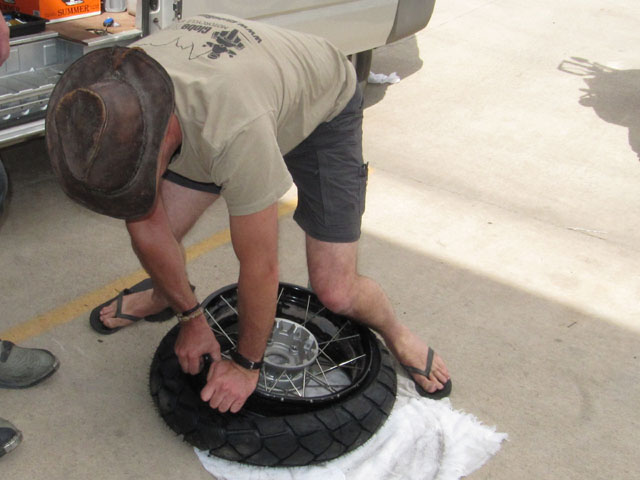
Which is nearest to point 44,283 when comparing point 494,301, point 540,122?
point 494,301

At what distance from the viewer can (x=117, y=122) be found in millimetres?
1624

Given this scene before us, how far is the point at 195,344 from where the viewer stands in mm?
2379

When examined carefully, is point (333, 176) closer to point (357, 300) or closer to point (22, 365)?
point (357, 300)

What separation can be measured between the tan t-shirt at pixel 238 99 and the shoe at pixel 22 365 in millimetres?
1056

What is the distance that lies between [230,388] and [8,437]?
2.46 ft

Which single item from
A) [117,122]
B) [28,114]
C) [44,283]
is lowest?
[44,283]

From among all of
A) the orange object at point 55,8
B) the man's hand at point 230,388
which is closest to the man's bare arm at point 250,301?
the man's hand at point 230,388

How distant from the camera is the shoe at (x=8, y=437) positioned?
234cm

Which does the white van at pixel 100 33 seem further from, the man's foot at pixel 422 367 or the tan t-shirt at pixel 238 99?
the man's foot at pixel 422 367

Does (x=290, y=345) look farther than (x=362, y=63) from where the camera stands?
No

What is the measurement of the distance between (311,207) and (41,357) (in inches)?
45.2

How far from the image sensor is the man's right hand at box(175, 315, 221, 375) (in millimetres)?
2371

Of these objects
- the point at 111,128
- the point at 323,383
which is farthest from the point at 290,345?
the point at 111,128

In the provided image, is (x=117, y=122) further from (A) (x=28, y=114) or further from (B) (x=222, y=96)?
(A) (x=28, y=114)
